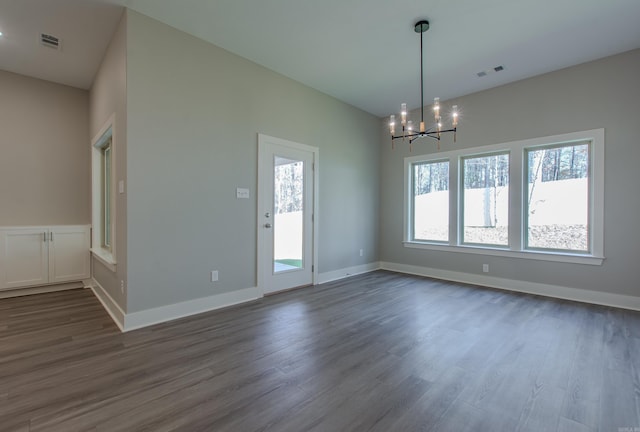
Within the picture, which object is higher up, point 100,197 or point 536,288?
point 100,197

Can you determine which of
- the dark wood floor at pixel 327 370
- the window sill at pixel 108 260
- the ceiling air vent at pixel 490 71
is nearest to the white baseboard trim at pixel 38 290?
the dark wood floor at pixel 327 370

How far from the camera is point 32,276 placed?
4066 millimetres

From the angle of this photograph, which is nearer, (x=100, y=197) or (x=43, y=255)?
(x=43, y=255)

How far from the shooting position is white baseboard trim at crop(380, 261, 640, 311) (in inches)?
143

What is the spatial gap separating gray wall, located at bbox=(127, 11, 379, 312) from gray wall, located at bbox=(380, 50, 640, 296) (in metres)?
2.97

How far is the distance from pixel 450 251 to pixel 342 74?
11.3 feet

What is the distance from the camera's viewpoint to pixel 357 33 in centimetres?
324

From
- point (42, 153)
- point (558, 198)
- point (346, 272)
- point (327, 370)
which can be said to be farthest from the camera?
point (346, 272)

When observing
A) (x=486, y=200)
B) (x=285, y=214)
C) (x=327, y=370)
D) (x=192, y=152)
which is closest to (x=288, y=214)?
(x=285, y=214)

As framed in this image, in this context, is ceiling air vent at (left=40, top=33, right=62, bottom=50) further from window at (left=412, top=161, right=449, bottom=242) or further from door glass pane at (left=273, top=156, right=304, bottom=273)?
window at (left=412, top=161, right=449, bottom=242)

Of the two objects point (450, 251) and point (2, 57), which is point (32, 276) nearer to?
point (2, 57)

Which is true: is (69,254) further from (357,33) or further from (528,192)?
(528,192)

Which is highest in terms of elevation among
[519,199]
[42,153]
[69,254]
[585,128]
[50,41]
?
[50,41]

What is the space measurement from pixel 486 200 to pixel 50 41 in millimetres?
6245
